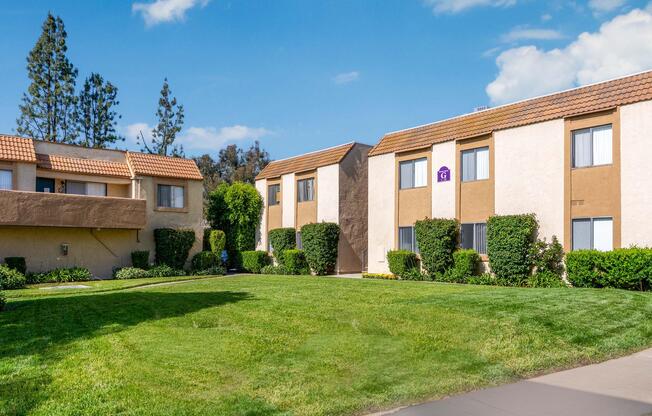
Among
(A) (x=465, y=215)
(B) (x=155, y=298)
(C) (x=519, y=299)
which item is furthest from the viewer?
(A) (x=465, y=215)

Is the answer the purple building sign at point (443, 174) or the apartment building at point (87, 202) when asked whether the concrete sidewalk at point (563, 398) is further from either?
the apartment building at point (87, 202)

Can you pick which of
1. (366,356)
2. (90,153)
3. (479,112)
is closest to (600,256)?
(479,112)

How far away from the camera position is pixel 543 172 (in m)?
18.9

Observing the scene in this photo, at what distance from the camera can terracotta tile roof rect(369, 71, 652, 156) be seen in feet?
55.6

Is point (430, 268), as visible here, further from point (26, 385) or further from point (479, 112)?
point (26, 385)

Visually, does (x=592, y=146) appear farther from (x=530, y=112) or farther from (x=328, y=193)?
(x=328, y=193)

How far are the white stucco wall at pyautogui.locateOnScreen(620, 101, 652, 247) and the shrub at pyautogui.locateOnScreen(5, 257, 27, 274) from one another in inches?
922

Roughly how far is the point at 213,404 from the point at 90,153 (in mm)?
24520

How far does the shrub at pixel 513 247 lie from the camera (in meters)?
18.8

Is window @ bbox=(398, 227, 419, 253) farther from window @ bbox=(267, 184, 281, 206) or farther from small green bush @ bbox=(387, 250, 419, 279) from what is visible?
window @ bbox=(267, 184, 281, 206)

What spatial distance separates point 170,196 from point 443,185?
14871mm

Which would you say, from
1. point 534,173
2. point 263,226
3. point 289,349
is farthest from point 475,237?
point 263,226

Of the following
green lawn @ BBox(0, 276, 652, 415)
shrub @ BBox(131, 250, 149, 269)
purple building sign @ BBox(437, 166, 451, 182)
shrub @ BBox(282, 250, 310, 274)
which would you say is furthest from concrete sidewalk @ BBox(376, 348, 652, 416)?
shrub @ BBox(131, 250, 149, 269)

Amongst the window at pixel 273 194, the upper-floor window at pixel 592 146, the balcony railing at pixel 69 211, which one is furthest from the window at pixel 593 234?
the balcony railing at pixel 69 211
